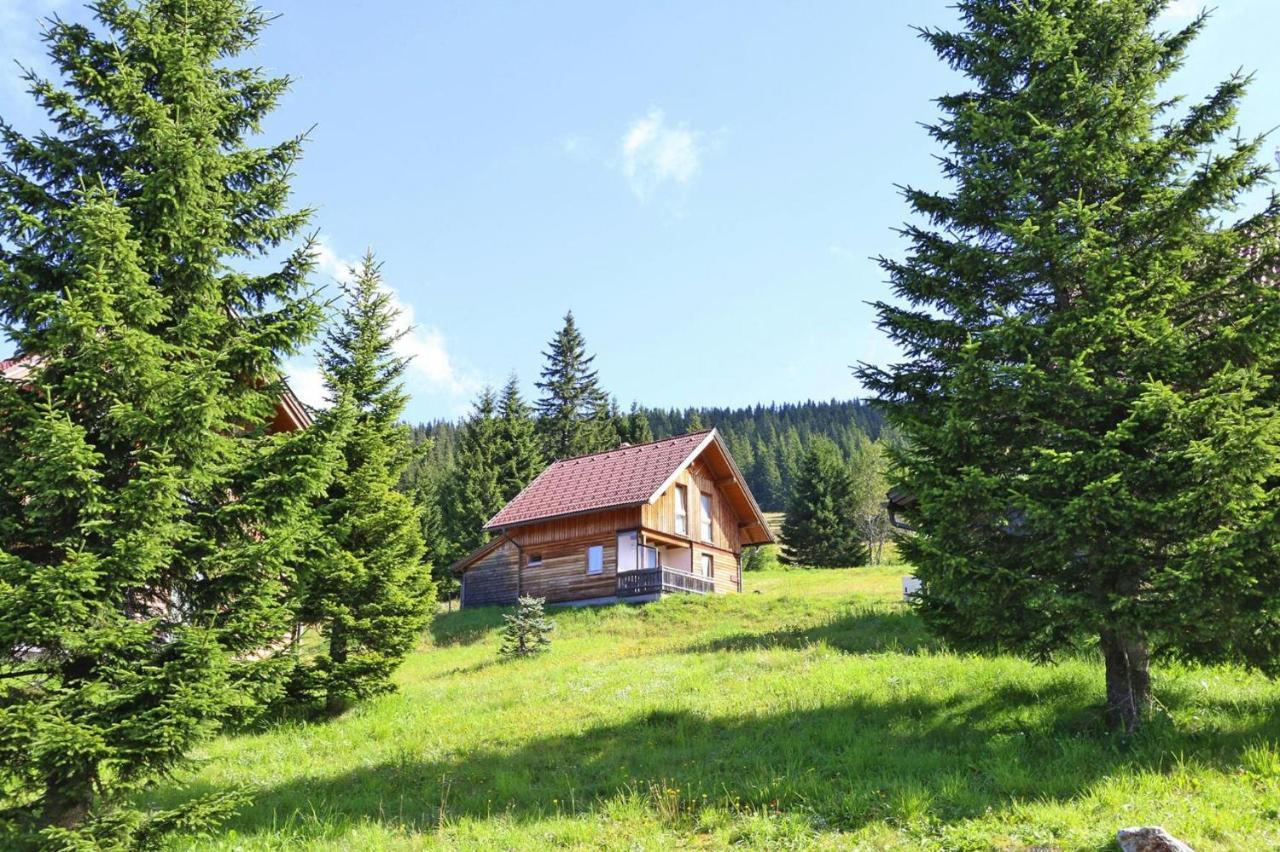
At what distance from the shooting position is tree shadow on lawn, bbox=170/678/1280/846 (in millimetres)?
8539

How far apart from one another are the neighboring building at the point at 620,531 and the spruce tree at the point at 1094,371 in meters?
22.5

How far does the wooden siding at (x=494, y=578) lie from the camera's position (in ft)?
121

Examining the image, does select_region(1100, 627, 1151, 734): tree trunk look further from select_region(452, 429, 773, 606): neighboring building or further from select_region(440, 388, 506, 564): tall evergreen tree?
select_region(440, 388, 506, 564): tall evergreen tree

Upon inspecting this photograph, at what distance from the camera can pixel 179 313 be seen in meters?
9.34

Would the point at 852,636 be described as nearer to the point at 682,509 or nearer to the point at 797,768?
the point at 797,768

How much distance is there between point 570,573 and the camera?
34.9 meters

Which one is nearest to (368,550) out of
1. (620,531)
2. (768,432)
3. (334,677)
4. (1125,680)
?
(334,677)

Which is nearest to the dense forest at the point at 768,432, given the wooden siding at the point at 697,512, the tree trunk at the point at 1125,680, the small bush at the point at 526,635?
the wooden siding at the point at 697,512

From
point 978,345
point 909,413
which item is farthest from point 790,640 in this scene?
point 978,345

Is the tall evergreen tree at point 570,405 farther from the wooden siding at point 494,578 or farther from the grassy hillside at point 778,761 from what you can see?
the grassy hillside at point 778,761

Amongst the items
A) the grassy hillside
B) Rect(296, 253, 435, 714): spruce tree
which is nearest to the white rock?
→ the grassy hillside

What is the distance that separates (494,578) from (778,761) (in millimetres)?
28750

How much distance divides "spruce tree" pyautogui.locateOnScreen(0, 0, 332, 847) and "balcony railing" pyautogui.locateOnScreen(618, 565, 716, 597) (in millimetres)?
23239

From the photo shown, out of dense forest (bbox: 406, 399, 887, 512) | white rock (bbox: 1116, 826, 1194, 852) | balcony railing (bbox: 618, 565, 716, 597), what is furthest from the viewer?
dense forest (bbox: 406, 399, 887, 512)
